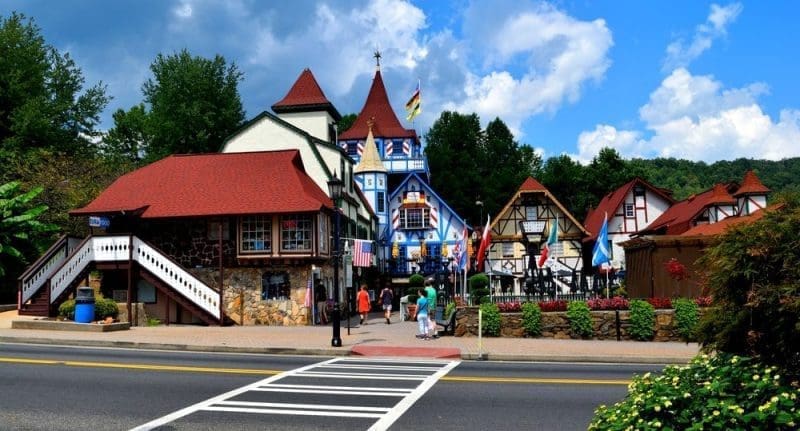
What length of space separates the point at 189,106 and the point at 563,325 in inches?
1641

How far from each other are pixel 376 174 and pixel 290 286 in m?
22.6

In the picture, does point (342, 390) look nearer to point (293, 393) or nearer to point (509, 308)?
point (293, 393)

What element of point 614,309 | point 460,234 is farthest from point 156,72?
point 614,309

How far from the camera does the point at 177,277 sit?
26047 millimetres

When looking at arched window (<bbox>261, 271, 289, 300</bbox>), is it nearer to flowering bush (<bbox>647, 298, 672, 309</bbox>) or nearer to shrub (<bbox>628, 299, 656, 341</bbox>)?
shrub (<bbox>628, 299, 656, 341</bbox>)

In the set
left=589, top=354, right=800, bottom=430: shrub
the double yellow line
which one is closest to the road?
the double yellow line

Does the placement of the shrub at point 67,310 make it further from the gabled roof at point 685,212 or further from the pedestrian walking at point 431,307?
the gabled roof at point 685,212

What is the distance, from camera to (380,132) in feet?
212

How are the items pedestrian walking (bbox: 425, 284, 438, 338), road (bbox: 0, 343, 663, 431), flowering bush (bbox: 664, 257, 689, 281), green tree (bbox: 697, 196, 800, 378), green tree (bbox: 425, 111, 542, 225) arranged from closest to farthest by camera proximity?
green tree (bbox: 697, 196, 800, 378), road (bbox: 0, 343, 663, 431), pedestrian walking (bbox: 425, 284, 438, 338), flowering bush (bbox: 664, 257, 689, 281), green tree (bbox: 425, 111, 542, 225)

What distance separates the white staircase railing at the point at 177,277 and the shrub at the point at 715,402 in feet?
73.6

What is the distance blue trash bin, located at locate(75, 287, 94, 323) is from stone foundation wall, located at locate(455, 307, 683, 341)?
40.9 ft

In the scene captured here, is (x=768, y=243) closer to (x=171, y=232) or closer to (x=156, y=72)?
(x=171, y=232)

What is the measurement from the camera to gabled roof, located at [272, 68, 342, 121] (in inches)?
1705

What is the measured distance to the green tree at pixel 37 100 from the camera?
42.7 meters
